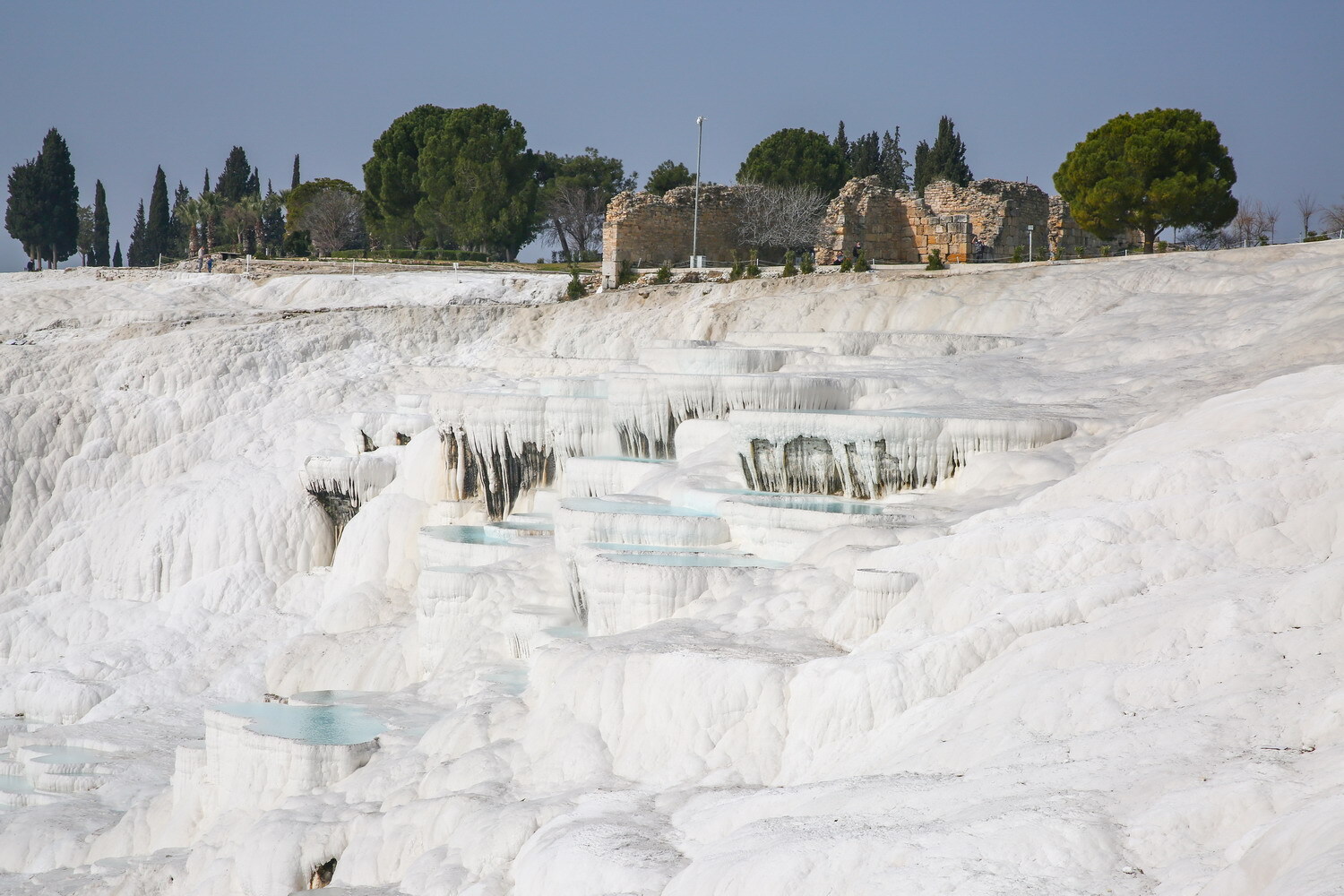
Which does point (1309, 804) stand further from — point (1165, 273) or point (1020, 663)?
point (1165, 273)

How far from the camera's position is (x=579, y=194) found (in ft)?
155

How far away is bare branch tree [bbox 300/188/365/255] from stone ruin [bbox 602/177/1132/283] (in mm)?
19804

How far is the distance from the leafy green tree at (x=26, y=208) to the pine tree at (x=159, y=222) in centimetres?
734

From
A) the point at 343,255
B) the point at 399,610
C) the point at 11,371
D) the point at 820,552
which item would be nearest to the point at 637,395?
the point at 399,610

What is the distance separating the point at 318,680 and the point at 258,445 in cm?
823

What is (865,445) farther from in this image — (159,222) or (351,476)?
(159,222)

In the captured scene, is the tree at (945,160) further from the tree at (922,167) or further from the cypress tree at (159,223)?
the cypress tree at (159,223)

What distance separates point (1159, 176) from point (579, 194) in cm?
2516

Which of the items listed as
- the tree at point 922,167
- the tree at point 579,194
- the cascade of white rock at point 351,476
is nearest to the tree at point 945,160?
the tree at point 922,167

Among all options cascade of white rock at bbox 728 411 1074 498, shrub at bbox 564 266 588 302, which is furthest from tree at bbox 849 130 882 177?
cascade of white rock at bbox 728 411 1074 498

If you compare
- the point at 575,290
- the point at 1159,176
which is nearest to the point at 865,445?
the point at 575,290

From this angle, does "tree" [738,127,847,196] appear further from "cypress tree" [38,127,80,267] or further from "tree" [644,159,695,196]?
"cypress tree" [38,127,80,267]

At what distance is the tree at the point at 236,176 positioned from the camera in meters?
58.8

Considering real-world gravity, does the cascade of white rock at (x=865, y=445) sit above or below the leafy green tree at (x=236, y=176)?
below
